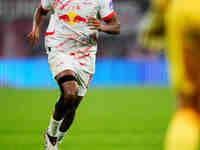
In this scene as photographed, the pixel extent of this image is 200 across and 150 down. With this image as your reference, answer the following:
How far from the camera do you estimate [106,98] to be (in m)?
23.7

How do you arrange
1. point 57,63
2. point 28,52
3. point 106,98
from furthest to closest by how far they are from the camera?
point 28,52 < point 106,98 < point 57,63

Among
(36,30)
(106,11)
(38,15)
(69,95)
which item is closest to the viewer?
(69,95)

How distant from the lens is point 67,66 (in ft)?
25.9

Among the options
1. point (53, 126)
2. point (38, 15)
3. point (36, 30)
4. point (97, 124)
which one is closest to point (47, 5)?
point (38, 15)

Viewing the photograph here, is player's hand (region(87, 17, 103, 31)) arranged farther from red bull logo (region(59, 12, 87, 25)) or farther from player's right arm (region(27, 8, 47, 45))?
player's right arm (region(27, 8, 47, 45))

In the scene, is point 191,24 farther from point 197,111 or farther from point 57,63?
point 57,63

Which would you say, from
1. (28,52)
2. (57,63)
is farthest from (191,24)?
(28,52)

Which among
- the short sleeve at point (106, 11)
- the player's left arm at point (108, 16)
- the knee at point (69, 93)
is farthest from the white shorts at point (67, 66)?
the short sleeve at point (106, 11)

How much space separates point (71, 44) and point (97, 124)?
19.5 feet

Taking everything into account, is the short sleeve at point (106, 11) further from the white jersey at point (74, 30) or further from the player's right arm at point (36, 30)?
the player's right arm at point (36, 30)

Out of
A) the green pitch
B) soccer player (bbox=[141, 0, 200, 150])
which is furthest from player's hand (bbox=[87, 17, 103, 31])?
soccer player (bbox=[141, 0, 200, 150])

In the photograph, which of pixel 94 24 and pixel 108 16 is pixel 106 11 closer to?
pixel 108 16

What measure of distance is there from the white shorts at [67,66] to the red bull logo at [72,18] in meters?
0.44

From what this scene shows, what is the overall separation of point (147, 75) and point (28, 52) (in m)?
16.0
